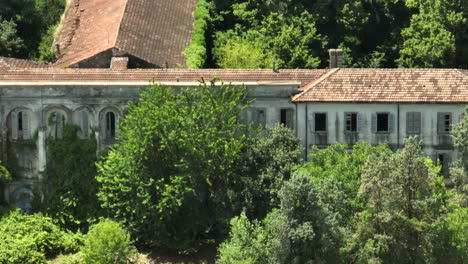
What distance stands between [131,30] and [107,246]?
80.4ft

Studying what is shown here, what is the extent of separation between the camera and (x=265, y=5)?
294ft

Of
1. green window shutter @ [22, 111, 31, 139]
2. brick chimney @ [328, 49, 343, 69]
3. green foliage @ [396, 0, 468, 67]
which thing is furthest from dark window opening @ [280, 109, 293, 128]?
green foliage @ [396, 0, 468, 67]

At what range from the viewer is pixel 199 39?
8631cm

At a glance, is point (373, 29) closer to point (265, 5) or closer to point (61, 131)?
point (265, 5)

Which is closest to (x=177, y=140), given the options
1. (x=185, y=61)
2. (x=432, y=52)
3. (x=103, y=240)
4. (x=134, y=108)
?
(x=134, y=108)

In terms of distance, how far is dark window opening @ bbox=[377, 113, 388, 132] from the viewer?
7019cm

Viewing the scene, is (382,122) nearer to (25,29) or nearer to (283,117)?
(283,117)

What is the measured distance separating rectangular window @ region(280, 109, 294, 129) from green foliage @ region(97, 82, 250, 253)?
3361mm

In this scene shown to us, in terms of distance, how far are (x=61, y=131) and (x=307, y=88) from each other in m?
15.3

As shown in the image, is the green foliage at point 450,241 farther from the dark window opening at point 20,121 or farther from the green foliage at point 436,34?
the dark window opening at point 20,121

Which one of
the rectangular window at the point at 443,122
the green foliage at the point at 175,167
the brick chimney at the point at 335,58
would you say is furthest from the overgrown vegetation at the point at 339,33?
Answer: the green foliage at the point at 175,167

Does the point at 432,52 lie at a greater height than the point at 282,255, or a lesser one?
greater

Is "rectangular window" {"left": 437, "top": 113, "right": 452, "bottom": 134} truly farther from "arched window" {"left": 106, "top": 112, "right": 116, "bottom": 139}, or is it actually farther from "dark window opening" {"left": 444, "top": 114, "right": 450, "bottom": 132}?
"arched window" {"left": 106, "top": 112, "right": 116, "bottom": 139}

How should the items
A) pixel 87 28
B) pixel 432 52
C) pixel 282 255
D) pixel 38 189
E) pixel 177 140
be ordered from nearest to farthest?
pixel 282 255
pixel 177 140
pixel 38 189
pixel 432 52
pixel 87 28
